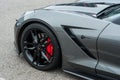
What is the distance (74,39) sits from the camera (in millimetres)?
3559

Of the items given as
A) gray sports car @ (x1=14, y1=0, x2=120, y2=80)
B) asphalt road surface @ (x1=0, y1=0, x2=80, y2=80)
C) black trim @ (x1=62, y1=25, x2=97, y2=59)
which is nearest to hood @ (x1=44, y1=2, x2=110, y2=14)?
gray sports car @ (x1=14, y1=0, x2=120, y2=80)

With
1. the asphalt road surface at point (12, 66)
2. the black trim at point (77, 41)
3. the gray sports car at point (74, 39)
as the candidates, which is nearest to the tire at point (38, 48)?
the gray sports car at point (74, 39)

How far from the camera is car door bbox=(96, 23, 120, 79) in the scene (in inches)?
126

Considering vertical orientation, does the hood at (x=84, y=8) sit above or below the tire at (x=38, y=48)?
above

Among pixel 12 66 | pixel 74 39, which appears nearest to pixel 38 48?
pixel 12 66

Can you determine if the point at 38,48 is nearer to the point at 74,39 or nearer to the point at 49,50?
the point at 49,50

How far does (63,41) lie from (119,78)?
34.2 inches

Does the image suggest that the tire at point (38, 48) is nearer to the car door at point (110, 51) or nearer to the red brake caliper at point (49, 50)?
the red brake caliper at point (49, 50)

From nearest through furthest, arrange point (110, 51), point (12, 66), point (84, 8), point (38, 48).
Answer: point (110, 51)
point (84, 8)
point (38, 48)
point (12, 66)

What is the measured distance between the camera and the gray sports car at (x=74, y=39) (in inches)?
130

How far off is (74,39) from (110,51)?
1.71ft

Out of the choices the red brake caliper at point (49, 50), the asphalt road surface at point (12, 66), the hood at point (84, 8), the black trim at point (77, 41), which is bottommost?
the asphalt road surface at point (12, 66)

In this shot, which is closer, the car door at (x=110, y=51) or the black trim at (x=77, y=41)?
the car door at (x=110, y=51)

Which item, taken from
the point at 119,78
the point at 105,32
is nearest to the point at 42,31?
the point at 105,32
